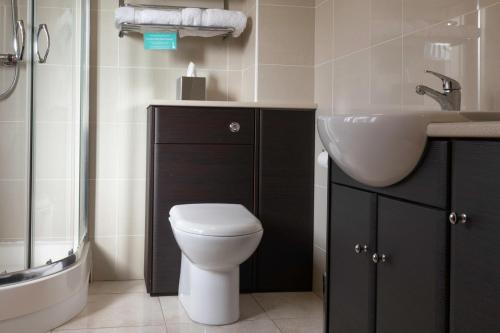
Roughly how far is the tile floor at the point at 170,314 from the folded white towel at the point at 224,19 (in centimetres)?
135

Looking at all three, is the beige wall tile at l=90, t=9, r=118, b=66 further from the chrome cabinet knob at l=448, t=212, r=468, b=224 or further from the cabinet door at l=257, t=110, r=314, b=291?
the chrome cabinet knob at l=448, t=212, r=468, b=224

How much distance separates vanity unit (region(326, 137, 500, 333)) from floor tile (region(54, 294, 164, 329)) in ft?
3.66

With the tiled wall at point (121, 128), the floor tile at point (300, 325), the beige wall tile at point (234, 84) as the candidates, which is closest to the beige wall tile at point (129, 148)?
the tiled wall at point (121, 128)

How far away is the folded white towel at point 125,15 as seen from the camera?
285 cm

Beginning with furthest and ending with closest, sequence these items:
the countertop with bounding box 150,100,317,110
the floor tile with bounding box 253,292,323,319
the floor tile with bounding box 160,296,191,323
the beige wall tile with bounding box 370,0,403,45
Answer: the countertop with bounding box 150,100,317,110
the floor tile with bounding box 253,292,323,319
the floor tile with bounding box 160,296,191,323
the beige wall tile with bounding box 370,0,403,45

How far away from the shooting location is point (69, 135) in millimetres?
2611

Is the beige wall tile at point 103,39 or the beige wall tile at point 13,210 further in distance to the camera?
the beige wall tile at point 103,39

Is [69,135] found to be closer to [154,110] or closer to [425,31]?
[154,110]

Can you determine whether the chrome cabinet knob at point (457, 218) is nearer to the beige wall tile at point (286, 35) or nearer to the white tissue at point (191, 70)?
the beige wall tile at point (286, 35)

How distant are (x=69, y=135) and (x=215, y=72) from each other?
957mm

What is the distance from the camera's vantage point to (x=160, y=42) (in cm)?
300

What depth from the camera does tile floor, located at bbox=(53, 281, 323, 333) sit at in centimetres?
233

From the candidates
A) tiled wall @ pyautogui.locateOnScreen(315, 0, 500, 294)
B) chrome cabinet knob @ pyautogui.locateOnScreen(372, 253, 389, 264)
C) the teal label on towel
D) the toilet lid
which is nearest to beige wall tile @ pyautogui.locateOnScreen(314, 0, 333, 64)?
tiled wall @ pyautogui.locateOnScreen(315, 0, 500, 294)

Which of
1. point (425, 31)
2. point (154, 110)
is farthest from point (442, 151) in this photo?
point (154, 110)
